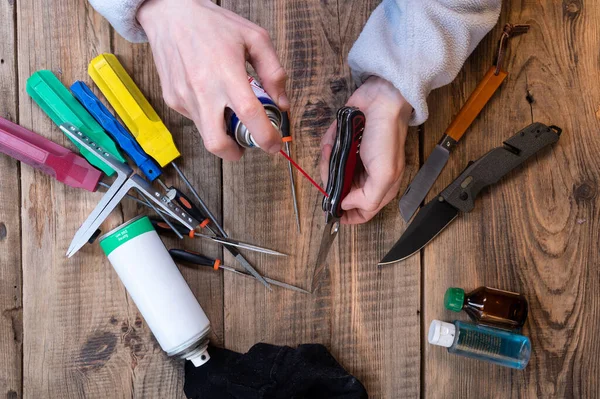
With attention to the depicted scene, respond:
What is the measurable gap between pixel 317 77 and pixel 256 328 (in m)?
0.46

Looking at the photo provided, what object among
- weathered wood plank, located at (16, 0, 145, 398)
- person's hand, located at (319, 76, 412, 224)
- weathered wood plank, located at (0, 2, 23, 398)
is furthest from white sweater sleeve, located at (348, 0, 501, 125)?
weathered wood plank, located at (0, 2, 23, 398)

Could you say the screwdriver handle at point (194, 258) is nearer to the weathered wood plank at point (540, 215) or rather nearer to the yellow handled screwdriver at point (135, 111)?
the yellow handled screwdriver at point (135, 111)

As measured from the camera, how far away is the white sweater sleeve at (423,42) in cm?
78

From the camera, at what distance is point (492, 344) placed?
0.93 metres

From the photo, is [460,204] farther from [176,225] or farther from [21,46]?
[21,46]

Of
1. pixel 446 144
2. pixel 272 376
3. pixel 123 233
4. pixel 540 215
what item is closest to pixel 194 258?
pixel 123 233

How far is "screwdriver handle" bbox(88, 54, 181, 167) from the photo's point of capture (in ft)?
3.00

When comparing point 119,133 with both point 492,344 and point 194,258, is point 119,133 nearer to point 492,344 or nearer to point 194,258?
point 194,258

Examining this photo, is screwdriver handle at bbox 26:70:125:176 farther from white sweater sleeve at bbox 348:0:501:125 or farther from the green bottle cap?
the green bottle cap

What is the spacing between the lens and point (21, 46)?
38.1 inches

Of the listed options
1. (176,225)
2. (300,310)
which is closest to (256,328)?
(300,310)

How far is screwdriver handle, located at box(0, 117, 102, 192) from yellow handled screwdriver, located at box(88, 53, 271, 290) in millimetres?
102

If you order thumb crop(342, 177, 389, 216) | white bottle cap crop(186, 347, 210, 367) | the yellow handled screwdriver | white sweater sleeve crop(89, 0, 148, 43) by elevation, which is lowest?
white bottle cap crop(186, 347, 210, 367)

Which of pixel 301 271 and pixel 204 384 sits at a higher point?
pixel 301 271
